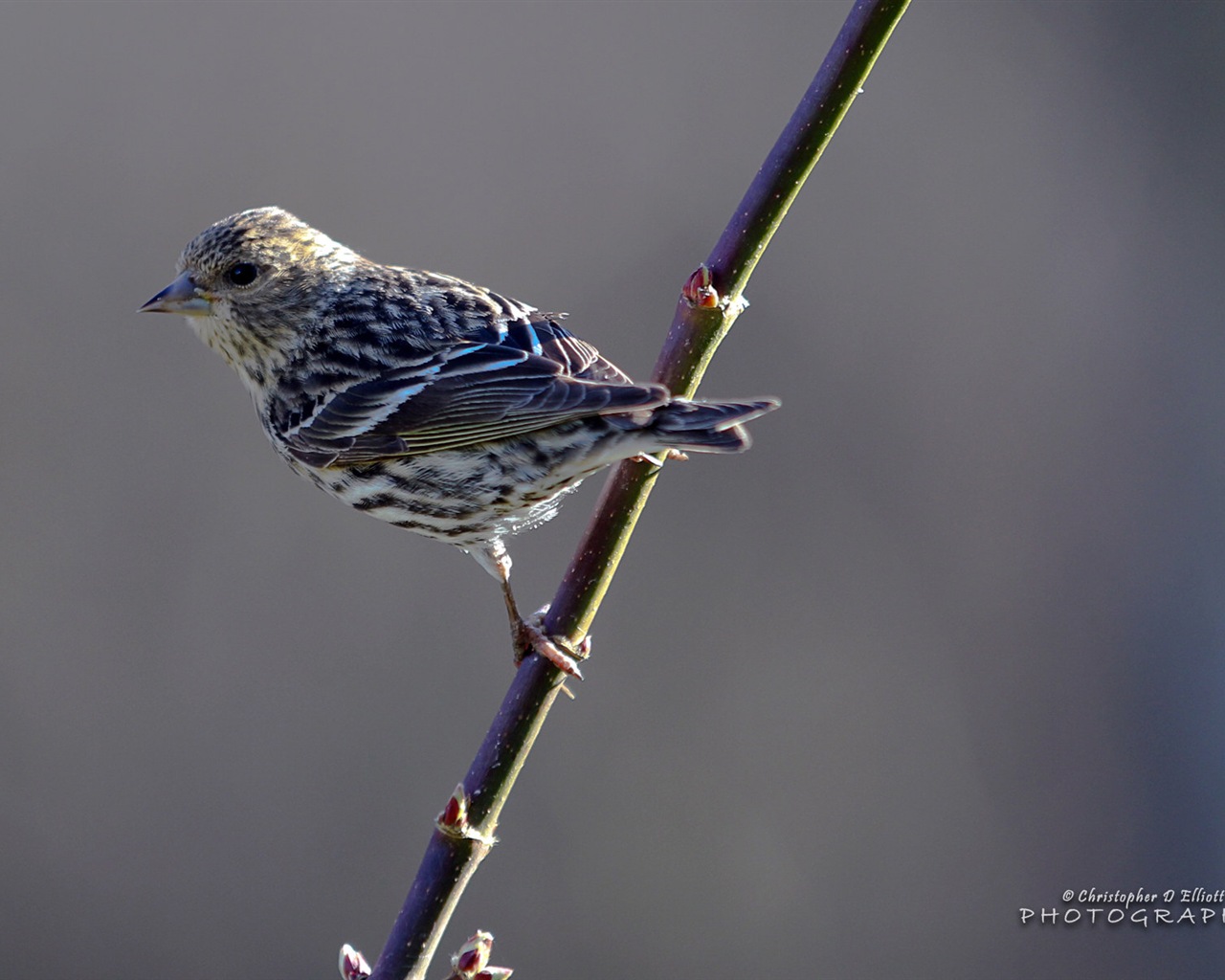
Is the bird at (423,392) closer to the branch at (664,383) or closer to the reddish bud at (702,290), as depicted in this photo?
the branch at (664,383)

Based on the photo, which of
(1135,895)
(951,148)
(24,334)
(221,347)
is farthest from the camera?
(951,148)

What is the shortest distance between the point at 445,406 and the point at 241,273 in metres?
1.06

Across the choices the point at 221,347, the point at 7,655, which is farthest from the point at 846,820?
the point at 7,655

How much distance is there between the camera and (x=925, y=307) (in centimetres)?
806

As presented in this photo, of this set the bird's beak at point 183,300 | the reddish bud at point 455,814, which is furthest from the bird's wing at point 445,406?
the reddish bud at point 455,814

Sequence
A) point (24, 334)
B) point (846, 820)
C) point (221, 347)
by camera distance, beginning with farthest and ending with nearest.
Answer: point (24, 334)
point (846, 820)
point (221, 347)

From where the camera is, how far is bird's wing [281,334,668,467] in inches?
147

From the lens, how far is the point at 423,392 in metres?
4.21

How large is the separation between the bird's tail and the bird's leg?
0.58 metres

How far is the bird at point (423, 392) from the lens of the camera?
3.51 meters

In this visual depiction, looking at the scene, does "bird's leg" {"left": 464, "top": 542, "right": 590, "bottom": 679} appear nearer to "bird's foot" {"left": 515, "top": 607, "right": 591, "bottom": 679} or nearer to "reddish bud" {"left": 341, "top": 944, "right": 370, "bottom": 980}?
"bird's foot" {"left": 515, "top": 607, "right": 591, "bottom": 679}

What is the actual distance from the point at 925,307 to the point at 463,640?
349cm

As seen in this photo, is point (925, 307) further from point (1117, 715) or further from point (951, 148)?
point (1117, 715)

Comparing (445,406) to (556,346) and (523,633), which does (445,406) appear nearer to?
(556,346)
